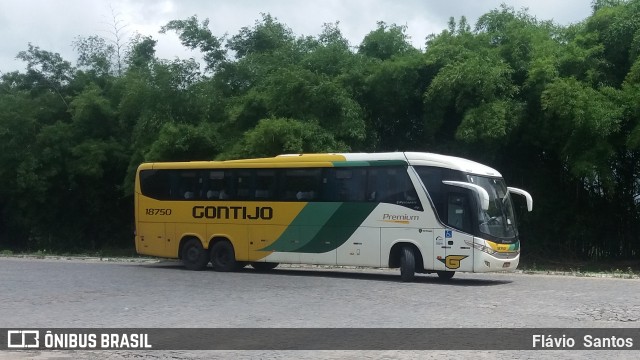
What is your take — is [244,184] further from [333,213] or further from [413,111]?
[413,111]

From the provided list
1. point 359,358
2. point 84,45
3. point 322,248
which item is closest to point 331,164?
point 322,248

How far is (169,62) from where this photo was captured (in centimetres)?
3150

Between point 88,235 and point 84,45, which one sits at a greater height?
point 84,45

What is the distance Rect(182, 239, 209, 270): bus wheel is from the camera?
2336 cm

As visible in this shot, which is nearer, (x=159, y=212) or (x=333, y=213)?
(x=333, y=213)

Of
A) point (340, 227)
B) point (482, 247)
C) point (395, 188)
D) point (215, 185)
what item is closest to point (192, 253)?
point (215, 185)

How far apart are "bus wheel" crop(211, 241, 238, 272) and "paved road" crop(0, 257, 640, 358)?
918mm

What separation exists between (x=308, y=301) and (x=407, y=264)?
4.79 metres

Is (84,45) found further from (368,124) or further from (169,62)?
(368,124)

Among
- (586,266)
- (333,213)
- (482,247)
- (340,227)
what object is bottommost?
(586,266)

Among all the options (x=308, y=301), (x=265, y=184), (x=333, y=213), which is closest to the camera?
(x=308, y=301)

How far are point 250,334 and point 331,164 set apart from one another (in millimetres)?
9819

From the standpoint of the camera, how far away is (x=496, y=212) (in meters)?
19.3

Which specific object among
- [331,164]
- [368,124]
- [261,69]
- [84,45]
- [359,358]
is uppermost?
[84,45]
